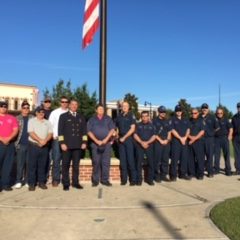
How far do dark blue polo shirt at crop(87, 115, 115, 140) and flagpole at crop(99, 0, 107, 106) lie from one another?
0.96 meters

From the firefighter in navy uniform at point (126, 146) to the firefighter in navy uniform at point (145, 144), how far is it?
0.14m

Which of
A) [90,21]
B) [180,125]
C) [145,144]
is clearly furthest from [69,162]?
[90,21]

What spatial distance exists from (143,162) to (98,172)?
120 cm

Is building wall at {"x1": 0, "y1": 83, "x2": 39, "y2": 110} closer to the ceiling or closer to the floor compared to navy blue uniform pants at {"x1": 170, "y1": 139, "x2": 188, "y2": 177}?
closer to the ceiling

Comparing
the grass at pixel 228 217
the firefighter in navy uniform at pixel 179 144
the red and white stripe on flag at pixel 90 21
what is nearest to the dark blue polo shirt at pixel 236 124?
the firefighter in navy uniform at pixel 179 144

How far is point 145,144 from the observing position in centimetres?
1040

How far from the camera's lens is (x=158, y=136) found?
10781mm

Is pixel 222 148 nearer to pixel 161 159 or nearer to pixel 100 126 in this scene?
pixel 161 159

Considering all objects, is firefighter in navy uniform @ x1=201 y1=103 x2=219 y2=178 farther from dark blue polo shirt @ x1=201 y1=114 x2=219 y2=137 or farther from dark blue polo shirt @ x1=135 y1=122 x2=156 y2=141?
dark blue polo shirt @ x1=135 y1=122 x2=156 y2=141

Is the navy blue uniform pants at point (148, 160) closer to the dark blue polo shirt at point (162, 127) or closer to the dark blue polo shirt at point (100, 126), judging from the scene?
the dark blue polo shirt at point (162, 127)

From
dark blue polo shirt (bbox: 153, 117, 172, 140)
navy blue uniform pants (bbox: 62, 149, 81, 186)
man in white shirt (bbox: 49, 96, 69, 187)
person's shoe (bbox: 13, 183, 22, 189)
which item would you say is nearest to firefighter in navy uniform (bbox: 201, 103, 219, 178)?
dark blue polo shirt (bbox: 153, 117, 172, 140)

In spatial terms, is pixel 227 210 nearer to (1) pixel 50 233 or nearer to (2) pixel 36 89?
(1) pixel 50 233

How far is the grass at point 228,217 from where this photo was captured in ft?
20.1

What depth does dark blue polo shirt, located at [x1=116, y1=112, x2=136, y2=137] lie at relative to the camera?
408 inches
